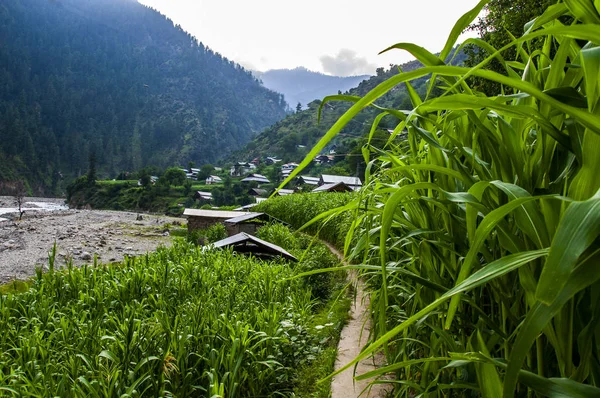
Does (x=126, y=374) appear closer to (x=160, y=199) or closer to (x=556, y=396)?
(x=556, y=396)

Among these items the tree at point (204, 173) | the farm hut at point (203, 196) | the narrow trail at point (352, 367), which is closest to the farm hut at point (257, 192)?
the farm hut at point (203, 196)

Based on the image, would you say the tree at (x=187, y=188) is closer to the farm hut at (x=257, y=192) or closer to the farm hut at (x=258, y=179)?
the farm hut at (x=258, y=179)

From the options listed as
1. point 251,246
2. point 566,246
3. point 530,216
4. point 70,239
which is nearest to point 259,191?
point 70,239

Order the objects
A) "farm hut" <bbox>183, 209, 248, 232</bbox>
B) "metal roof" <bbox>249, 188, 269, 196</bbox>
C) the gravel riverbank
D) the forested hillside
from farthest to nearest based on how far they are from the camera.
A: the forested hillside
"metal roof" <bbox>249, 188, 269, 196</bbox>
the gravel riverbank
"farm hut" <bbox>183, 209, 248, 232</bbox>

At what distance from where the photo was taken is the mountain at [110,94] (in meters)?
76.3

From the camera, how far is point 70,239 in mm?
24125

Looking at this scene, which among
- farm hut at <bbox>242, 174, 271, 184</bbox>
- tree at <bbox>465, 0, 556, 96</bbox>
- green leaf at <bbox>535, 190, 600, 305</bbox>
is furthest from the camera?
farm hut at <bbox>242, 174, 271, 184</bbox>

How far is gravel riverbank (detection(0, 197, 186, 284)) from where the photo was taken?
58.2 feet

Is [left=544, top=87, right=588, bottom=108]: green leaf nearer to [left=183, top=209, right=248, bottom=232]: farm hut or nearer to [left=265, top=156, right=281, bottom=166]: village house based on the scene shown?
[left=183, top=209, right=248, bottom=232]: farm hut

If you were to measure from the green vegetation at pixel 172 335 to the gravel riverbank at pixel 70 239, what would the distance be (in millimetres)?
11516

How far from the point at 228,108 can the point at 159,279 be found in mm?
127065

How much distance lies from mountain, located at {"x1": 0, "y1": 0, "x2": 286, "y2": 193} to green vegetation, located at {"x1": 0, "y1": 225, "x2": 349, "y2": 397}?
7170 cm

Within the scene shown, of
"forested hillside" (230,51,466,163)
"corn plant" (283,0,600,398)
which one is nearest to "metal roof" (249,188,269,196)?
"forested hillside" (230,51,466,163)

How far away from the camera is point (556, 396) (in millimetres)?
489
